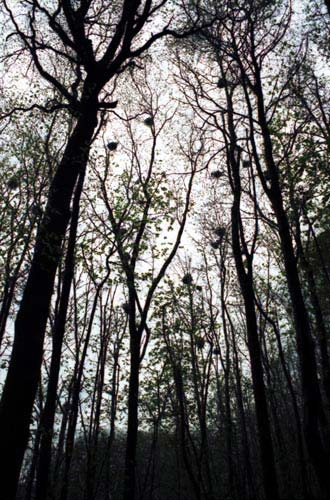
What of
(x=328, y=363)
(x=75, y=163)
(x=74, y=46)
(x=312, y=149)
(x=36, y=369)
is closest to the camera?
(x=36, y=369)

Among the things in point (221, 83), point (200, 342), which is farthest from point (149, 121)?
point (200, 342)

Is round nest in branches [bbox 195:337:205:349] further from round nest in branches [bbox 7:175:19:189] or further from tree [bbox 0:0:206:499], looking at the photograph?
tree [bbox 0:0:206:499]

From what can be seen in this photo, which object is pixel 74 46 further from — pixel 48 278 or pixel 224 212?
pixel 224 212

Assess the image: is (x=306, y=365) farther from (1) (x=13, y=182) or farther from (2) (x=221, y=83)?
(1) (x=13, y=182)

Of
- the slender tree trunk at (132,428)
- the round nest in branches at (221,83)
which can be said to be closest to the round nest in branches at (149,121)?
the round nest in branches at (221,83)

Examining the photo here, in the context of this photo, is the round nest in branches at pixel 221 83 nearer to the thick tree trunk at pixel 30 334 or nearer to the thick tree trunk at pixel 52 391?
the thick tree trunk at pixel 52 391

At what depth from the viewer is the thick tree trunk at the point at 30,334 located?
12.1ft

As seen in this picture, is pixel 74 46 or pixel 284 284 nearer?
pixel 74 46

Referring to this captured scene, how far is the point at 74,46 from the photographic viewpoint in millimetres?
6500

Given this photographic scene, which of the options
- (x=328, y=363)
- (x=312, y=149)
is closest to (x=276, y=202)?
(x=312, y=149)

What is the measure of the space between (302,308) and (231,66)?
8015 millimetres

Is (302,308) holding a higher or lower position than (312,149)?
lower

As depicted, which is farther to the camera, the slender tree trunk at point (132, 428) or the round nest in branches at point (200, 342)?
the round nest in branches at point (200, 342)

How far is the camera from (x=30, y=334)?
4.25 meters
